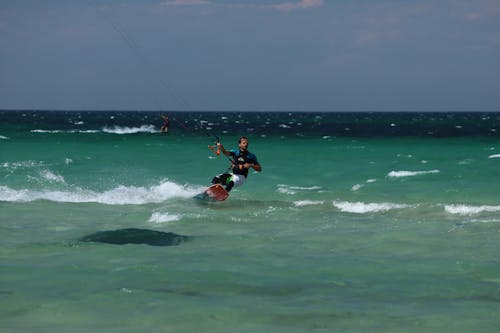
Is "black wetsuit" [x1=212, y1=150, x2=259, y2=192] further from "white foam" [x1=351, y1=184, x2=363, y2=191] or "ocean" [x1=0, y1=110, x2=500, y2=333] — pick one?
"white foam" [x1=351, y1=184, x2=363, y2=191]

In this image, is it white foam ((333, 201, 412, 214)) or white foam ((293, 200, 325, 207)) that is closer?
white foam ((333, 201, 412, 214))

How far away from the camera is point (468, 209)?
2197 centimetres

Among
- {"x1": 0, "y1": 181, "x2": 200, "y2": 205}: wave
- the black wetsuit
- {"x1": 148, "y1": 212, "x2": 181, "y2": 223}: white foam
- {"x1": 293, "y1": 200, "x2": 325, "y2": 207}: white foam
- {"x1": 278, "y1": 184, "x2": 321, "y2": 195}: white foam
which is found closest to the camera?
{"x1": 148, "y1": 212, "x2": 181, "y2": 223}: white foam

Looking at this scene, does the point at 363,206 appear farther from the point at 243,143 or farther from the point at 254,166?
the point at 243,143

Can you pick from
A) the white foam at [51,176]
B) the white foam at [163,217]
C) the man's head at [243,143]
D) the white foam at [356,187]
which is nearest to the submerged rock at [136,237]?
the white foam at [163,217]

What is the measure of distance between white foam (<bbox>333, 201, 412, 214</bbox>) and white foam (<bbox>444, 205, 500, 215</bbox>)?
1255 mm

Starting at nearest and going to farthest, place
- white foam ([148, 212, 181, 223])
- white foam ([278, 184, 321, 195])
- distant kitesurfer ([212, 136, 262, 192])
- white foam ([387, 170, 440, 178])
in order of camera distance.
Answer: white foam ([148, 212, 181, 223]), distant kitesurfer ([212, 136, 262, 192]), white foam ([278, 184, 321, 195]), white foam ([387, 170, 440, 178])

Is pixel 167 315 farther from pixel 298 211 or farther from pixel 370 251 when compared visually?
pixel 298 211

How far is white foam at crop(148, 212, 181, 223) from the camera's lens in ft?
62.1

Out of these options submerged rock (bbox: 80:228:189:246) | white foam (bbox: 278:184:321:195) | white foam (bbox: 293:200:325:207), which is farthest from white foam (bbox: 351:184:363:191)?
submerged rock (bbox: 80:228:189:246)

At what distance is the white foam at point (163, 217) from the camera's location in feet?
62.1

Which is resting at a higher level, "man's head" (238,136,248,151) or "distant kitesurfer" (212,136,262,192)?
"man's head" (238,136,248,151)

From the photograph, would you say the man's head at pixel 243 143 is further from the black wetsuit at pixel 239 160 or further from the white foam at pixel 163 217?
the white foam at pixel 163 217

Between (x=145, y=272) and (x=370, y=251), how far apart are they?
14.5ft
